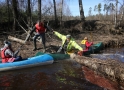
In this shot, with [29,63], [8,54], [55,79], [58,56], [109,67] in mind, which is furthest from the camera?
[58,56]

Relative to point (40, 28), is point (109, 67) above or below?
below

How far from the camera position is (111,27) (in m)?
22.0

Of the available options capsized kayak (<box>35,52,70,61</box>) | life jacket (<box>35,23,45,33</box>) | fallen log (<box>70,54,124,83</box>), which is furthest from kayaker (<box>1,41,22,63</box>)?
fallen log (<box>70,54,124,83</box>)

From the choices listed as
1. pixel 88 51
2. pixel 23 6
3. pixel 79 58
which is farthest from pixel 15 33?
pixel 79 58

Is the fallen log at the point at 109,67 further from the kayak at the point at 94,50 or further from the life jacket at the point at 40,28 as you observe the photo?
the life jacket at the point at 40,28

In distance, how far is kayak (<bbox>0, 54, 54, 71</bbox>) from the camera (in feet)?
29.8

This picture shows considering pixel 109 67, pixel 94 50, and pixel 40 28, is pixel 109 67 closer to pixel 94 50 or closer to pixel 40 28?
pixel 40 28

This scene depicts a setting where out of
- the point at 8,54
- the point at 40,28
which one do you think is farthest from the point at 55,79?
the point at 40,28

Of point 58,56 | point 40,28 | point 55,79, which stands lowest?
point 55,79

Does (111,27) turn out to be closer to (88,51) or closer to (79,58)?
(88,51)

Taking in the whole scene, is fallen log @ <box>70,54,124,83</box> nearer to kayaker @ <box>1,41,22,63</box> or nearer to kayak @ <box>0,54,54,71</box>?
kayak @ <box>0,54,54,71</box>

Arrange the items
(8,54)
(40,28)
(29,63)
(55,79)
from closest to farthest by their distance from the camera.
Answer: (55,79) < (8,54) < (29,63) < (40,28)

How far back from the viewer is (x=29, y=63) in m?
9.70

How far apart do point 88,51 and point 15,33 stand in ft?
25.0
